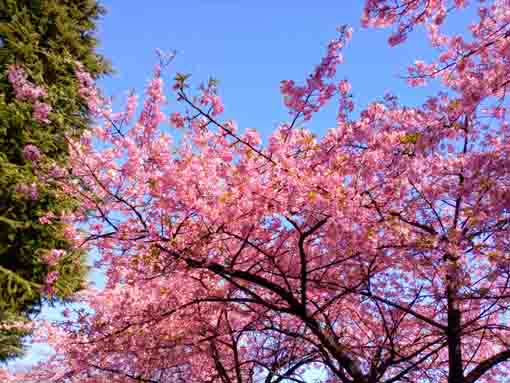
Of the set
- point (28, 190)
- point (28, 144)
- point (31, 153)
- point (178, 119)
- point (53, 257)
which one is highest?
point (28, 144)

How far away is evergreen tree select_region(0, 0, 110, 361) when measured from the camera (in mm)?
10367

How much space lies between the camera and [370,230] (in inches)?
168

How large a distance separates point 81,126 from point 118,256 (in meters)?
9.15

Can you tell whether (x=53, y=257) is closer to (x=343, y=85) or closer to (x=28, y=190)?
(x=28, y=190)

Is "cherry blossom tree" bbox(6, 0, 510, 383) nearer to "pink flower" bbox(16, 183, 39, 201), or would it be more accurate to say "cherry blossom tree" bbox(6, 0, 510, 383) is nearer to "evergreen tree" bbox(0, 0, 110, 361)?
"pink flower" bbox(16, 183, 39, 201)

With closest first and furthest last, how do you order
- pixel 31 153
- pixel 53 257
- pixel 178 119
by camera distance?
pixel 31 153
pixel 178 119
pixel 53 257

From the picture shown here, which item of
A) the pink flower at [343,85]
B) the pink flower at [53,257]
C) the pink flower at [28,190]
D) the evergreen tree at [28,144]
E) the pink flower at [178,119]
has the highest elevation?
the evergreen tree at [28,144]

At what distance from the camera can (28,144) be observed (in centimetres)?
1005

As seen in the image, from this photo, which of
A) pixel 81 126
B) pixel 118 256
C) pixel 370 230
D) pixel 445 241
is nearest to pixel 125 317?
pixel 118 256

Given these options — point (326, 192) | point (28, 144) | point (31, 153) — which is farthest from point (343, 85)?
point (28, 144)

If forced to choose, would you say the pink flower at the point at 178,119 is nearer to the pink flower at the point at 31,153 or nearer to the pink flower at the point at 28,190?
the pink flower at the point at 31,153

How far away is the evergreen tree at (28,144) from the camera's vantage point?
10.4m

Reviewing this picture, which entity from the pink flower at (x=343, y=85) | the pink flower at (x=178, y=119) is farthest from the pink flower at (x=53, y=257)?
the pink flower at (x=343, y=85)

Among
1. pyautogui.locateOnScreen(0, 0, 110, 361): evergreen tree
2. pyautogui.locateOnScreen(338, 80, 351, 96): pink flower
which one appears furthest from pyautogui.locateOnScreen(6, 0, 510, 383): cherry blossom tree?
pyautogui.locateOnScreen(0, 0, 110, 361): evergreen tree
